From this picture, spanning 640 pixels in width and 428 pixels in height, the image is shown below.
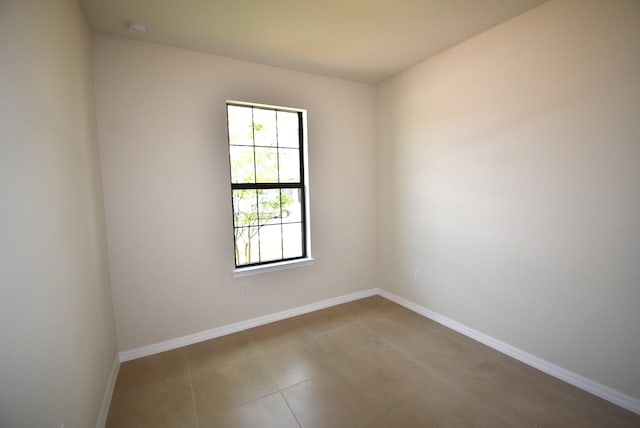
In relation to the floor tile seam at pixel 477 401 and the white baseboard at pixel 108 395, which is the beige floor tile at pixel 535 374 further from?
the white baseboard at pixel 108 395

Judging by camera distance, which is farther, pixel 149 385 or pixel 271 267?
pixel 271 267

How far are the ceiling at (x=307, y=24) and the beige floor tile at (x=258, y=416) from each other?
2.77m

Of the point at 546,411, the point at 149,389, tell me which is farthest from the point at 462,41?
the point at 149,389

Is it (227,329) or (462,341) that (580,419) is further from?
(227,329)

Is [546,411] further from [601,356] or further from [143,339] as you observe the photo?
[143,339]

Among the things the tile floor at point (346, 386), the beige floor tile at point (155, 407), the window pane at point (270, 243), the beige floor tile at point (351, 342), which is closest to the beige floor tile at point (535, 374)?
the tile floor at point (346, 386)

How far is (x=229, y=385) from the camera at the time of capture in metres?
2.19

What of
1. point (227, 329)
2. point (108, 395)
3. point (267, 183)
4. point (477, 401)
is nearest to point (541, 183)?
point (477, 401)

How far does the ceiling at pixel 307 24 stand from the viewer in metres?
2.06

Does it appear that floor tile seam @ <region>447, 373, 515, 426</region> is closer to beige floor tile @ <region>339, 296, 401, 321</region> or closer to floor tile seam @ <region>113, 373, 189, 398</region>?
beige floor tile @ <region>339, 296, 401, 321</region>

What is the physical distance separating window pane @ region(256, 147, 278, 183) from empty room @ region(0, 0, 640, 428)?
0.02m

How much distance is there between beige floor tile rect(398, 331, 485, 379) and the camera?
234 cm

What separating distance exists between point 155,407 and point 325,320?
1724mm

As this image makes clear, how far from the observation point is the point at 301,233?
345cm
